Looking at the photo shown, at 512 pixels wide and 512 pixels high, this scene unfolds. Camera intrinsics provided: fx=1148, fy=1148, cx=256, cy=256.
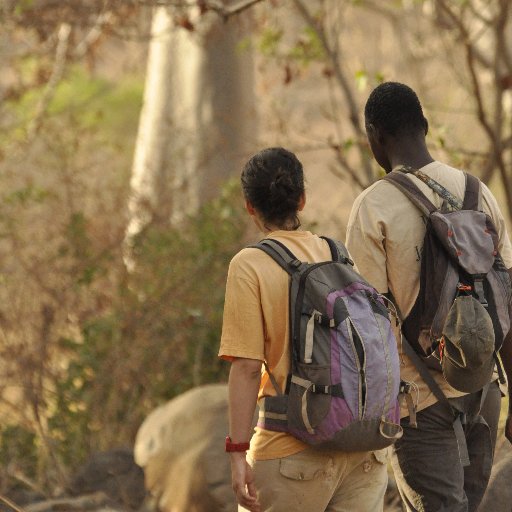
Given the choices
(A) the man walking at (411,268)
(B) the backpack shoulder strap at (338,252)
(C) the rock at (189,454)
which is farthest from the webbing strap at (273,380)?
(C) the rock at (189,454)

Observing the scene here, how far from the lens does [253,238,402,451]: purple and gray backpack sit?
2961mm

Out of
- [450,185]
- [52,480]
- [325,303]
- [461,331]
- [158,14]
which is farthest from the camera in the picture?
[158,14]

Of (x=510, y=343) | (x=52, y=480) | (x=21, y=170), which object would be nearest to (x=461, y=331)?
(x=510, y=343)

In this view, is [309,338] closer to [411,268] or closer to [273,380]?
[273,380]

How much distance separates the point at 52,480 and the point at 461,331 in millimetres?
4642

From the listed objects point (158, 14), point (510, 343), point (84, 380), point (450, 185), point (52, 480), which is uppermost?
point (158, 14)

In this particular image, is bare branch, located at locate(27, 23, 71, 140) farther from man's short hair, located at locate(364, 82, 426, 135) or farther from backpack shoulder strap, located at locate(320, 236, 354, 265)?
backpack shoulder strap, located at locate(320, 236, 354, 265)

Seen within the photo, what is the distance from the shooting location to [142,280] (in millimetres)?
8367

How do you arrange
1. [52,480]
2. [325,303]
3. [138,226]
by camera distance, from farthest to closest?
→ 1. [138,226]
2. [52,480]
3. [325,303]

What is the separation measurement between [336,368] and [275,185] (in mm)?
534

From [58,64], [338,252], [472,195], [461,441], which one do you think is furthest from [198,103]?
[338,252]

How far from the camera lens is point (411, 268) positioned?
343 centimetres

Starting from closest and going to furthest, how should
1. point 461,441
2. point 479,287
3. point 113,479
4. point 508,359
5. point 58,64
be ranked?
point 479,287 < point 461,441 < point 508,359 < point 113,479 < point 58,64

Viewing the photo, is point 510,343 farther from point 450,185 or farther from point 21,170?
point 21,170
